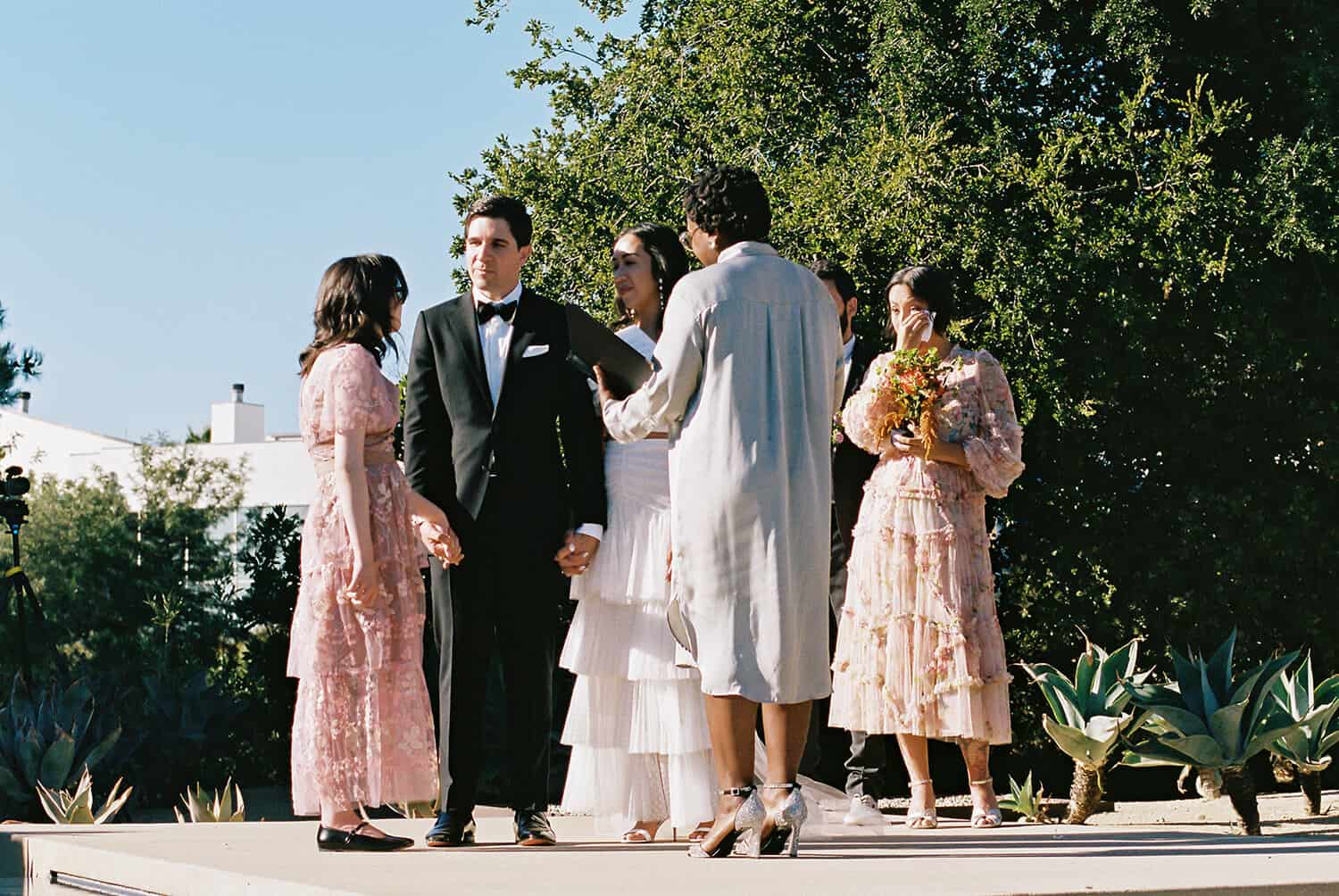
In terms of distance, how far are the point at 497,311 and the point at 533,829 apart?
5.55 ft

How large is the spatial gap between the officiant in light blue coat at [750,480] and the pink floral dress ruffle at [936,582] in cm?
168

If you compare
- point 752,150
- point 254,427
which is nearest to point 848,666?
point 752,150

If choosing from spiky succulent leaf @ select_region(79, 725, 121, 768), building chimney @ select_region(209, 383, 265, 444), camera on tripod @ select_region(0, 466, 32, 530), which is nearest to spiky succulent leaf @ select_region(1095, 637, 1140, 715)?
spiky succulent leaf @ select_region(79, 725, 121, 768)

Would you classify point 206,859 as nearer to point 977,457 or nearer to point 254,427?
point 977,457

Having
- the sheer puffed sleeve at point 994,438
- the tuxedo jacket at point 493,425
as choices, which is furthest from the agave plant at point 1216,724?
the tuxedo jacket at point 493,425

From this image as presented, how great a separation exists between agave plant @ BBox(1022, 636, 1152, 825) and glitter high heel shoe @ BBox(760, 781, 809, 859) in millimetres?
2348

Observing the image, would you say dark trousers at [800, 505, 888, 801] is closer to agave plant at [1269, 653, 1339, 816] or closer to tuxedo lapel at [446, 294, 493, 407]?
agave plant at [1269, 653, 1339, 816]

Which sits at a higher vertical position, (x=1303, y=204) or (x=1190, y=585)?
(x=1303, y=204)

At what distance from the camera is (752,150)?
699 inches

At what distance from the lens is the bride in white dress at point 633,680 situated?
5328 mm

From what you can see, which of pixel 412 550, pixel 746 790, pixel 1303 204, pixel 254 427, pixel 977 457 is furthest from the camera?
pixel 254 427

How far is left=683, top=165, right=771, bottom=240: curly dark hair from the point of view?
473 cm

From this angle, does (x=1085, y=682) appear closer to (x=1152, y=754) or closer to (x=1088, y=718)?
(x=1088, y=718)

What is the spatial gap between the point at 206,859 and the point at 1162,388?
12.9 metres
